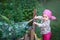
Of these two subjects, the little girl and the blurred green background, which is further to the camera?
the blurred green background

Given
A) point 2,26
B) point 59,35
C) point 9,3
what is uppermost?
point 9,3

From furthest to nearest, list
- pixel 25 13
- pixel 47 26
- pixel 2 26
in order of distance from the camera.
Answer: pixel 25 13
pixel 2 26
pixel 47 26

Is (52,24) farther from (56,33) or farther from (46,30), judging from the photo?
(46,30)

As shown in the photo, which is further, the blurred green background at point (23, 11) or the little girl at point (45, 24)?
the blurred green background at point (23, 11)

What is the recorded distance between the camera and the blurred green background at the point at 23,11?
184 cm

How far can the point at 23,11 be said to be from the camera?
6.44 feet

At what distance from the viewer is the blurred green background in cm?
184

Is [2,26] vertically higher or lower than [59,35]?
higher

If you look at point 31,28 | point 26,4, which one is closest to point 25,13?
point 26,4

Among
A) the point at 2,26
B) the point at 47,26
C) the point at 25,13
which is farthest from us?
the point at 25,13

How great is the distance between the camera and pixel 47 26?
1.70 meters

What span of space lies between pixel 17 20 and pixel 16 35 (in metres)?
0.15

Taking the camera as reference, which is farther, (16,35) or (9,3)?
(9,3)

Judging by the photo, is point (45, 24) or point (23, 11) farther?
point (23, 11)
